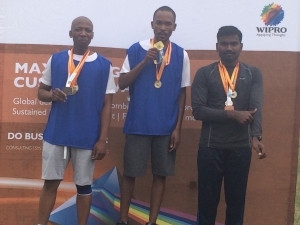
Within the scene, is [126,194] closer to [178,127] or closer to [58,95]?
[178,127]

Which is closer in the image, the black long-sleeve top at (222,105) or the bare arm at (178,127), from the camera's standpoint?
the black long-sleeve top at (222,105)

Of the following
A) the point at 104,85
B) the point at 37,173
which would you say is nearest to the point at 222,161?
the point at 104,85

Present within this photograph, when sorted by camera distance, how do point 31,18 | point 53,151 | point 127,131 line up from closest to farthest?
point 53,151 → point 127,131 → point 31,18

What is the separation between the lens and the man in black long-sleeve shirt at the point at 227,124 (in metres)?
3.62

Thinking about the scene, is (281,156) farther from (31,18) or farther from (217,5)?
(31,18)

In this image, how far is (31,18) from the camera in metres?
4.25

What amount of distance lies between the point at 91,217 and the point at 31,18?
6.12 ft

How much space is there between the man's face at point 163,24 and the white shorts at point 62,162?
A: 109 centimetres

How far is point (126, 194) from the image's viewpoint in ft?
13.1

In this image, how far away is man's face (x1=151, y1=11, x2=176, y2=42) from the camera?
3824 millimetres

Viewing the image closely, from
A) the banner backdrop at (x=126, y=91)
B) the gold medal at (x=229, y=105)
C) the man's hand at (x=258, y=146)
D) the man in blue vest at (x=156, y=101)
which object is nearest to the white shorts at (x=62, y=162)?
the man in blue vest at (x=156, y=101)

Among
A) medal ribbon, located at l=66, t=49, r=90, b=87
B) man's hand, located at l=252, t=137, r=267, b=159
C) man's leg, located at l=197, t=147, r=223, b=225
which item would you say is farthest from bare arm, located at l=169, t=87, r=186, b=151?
medal ribbon, located at l=66, t=49, r=90, b=87

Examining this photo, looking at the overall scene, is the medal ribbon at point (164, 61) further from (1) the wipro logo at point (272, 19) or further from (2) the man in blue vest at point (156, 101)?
(1) the wipro logo at point (272, 19)

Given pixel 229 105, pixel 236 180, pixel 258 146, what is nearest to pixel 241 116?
pixel 229 105
